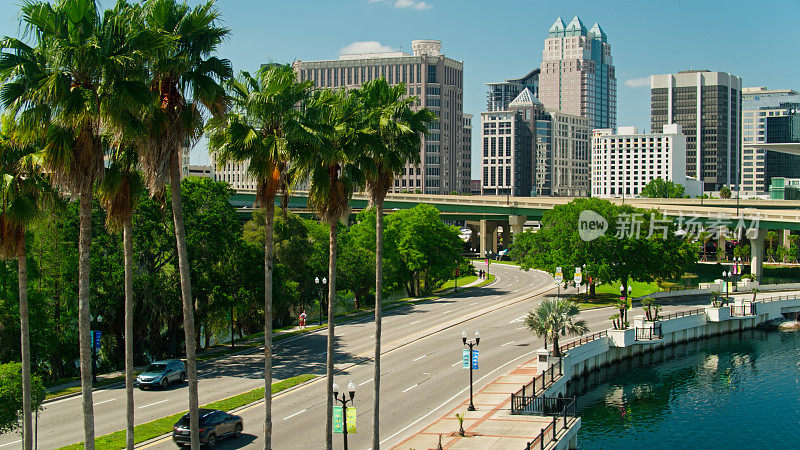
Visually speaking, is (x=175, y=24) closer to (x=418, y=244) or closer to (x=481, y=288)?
(x=418, y=244)

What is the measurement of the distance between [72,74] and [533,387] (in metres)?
30.5

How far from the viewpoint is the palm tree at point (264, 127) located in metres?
24.5

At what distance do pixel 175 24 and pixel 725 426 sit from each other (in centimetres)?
4205

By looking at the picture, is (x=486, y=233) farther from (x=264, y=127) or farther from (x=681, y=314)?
(x=264, y=127)

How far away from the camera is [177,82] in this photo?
21047 millimetres

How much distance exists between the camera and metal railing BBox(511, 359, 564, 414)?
132ft

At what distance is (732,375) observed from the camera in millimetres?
63531

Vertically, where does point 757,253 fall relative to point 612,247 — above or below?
below

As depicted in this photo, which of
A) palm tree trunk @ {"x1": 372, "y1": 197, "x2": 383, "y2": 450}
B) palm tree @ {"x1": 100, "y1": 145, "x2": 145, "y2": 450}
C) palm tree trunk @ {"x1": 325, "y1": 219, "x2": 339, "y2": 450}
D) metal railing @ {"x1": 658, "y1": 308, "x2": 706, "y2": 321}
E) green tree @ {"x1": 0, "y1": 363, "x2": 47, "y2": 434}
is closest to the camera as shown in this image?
palm tree @ {"x1": 100, "y1": 145, "x2": 145, "y2": 450}

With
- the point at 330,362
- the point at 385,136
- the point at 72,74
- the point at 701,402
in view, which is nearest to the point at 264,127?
the point at 385,136

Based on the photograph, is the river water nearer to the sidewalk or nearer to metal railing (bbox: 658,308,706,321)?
metal railing (bbox: 658,308,706,321)

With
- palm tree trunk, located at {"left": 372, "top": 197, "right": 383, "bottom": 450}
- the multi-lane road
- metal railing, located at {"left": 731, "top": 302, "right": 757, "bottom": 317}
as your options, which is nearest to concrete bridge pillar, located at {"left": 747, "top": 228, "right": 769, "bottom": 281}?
metal railing, located at {"left": 731, "top": 302, "right": 757, "bottom": 317}

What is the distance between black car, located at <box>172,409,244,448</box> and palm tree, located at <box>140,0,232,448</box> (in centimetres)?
1293

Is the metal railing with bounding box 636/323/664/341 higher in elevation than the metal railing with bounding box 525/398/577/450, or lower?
lower
